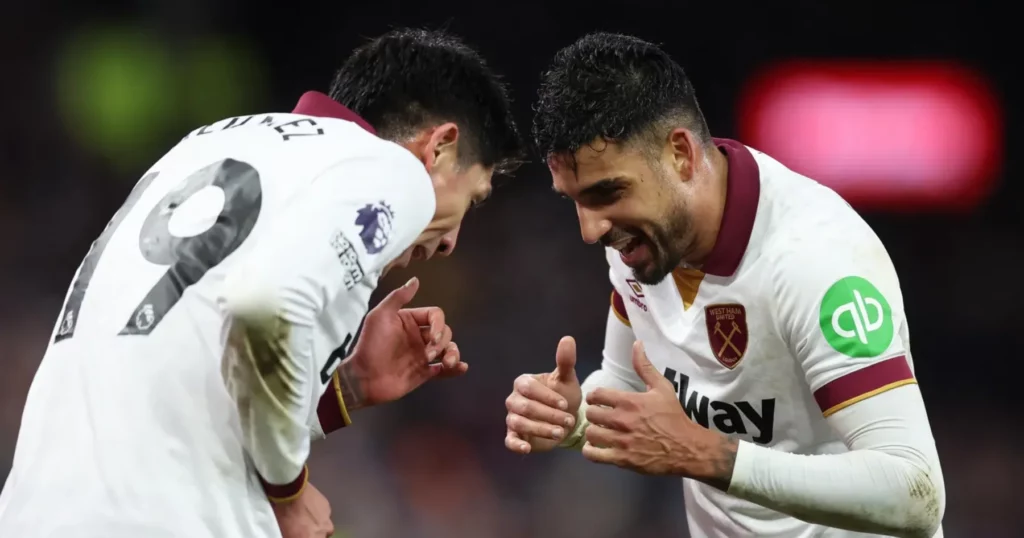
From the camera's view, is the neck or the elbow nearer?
the elbow

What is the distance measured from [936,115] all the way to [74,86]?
180 inches

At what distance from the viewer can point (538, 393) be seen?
7.86ft

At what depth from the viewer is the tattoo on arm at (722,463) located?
6.90ft

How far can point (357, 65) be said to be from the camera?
2.27m

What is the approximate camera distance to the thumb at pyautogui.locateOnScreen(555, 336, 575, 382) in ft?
7.82

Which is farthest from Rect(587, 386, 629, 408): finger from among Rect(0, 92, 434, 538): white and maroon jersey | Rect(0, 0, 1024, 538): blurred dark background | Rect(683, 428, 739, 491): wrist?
Rect(0, 0, 1024, 538): blurred dark background

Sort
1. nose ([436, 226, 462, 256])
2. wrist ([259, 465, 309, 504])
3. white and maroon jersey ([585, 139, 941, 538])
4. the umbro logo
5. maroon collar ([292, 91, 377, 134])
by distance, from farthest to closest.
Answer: the umbro logo, nose ([436, 226, 462, 256]), white and maroon jersey ([585, 139, 941, 538]), maroon collar ([292, 91, 377, 134]), wrist ([259, 465, 309, 504])

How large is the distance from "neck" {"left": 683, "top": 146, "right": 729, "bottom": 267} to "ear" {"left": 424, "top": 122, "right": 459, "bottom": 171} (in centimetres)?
60

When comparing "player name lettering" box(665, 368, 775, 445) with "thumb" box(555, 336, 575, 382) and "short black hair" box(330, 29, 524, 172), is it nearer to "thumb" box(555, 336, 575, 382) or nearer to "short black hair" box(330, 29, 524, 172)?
"thumb" box(555, 336, 575, 382)

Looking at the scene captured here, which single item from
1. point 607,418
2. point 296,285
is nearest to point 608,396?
point 607,418

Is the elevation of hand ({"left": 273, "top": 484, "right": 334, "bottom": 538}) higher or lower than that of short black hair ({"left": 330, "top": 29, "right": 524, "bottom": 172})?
lower


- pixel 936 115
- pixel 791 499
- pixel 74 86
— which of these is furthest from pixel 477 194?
pixel 74 86

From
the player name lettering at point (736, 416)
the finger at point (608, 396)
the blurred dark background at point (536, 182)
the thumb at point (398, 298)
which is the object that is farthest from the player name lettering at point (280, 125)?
the blurred dark background at point (536, 182)

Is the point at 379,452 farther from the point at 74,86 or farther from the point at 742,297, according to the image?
the point at 742,297
